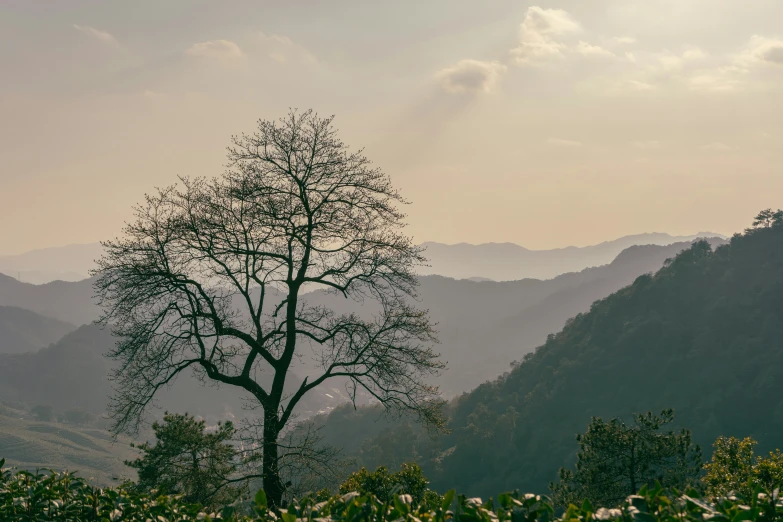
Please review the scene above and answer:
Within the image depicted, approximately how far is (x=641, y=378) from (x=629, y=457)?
348 ft

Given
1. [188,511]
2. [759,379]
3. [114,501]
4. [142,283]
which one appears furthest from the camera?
[759,379]

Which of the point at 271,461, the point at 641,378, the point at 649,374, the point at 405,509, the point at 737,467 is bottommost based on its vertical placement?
the point at 641,378

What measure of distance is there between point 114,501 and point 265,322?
9.10m

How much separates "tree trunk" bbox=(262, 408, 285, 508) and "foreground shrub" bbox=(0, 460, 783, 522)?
6702 mm

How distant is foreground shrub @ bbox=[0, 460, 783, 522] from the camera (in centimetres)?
412

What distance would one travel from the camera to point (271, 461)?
496 inches

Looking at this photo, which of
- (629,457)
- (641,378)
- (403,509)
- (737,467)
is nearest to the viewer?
A: (403,509)

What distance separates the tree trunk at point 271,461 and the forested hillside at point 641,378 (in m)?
93.5

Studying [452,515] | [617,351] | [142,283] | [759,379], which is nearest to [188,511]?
[452,515]

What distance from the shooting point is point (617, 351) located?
129250 millimetres

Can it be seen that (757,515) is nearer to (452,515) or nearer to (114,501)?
(452,515)

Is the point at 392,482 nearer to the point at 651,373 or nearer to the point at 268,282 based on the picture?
the point at 268,282

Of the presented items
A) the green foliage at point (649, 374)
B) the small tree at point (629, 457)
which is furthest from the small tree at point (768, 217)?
the small tree at point (629, 457)

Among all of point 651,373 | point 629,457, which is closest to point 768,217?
point 651,373
